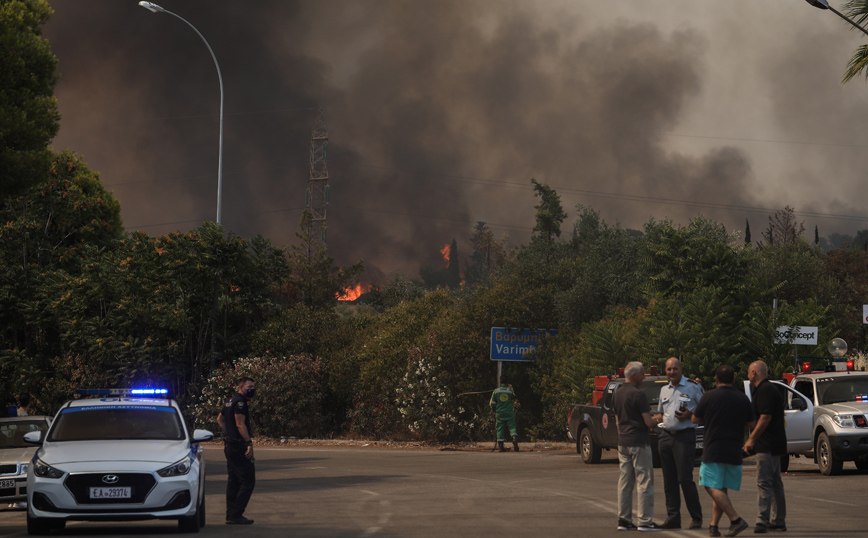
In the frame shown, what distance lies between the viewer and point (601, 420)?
21938 millimetres

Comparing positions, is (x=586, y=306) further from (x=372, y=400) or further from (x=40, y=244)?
(x=40, y=244)

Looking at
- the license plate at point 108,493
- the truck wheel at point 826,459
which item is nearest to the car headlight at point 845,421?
the truck wheel at point 826,459

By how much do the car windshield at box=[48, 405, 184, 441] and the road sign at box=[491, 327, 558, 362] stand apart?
18.1m

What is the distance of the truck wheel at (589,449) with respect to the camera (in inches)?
893

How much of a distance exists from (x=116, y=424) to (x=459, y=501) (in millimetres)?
5026

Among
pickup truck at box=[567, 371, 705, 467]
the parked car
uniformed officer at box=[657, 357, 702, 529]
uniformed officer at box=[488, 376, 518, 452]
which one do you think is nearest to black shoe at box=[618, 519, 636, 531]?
uniformed officer at box=[657, 357, 702, 529]

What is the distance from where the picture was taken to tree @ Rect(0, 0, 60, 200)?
58.8 ft

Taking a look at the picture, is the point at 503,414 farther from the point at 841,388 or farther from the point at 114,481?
the point at 114,481

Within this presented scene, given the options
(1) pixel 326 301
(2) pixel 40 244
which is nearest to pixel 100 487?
(2) pixel 40 244

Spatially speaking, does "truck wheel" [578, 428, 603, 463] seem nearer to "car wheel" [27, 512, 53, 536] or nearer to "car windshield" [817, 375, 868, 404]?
"car windshield" [817, 375, 868, 404]

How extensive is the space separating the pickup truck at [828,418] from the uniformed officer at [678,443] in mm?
6953

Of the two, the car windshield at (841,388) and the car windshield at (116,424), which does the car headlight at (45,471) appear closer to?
the car windshield at (116,424)

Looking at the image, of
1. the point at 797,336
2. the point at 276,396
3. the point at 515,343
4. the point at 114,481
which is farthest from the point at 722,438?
the point at 276,396

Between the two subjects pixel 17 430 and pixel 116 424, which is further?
pixel 17 430
